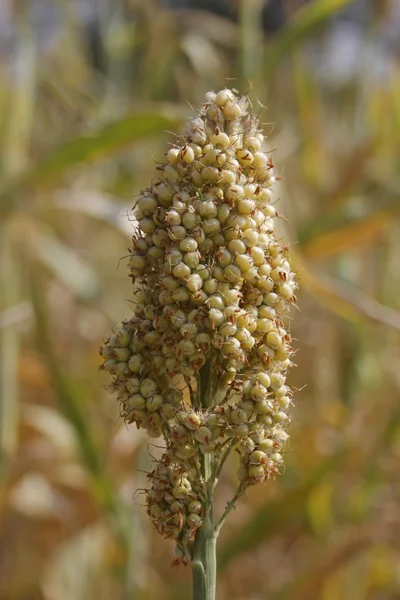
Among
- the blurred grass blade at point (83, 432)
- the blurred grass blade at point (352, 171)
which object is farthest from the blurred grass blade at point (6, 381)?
the blurred grass blade at point (352, 171)

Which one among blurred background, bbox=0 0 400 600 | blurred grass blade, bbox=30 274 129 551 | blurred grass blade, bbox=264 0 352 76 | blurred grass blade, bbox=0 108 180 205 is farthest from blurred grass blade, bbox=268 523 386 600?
blurred grass blade, bbox=264 0 352 76

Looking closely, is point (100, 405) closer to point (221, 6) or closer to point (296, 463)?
point (296, 463)

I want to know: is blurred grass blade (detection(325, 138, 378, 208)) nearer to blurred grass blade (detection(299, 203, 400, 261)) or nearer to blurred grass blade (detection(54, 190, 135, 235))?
blurred grass blade (detection(299, 203, 400, 261))

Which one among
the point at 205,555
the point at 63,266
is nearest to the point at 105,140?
the point at 63,266

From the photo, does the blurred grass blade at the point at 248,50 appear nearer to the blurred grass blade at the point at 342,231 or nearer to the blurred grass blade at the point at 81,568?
the blurred grass blade at the point at 342,231

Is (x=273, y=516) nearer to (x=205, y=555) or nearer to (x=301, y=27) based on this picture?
(x=301, y=27)

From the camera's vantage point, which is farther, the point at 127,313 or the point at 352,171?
the point at 127,313

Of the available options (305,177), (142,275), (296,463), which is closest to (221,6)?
(305,177)

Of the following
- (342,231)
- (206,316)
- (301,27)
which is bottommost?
(206,316)
